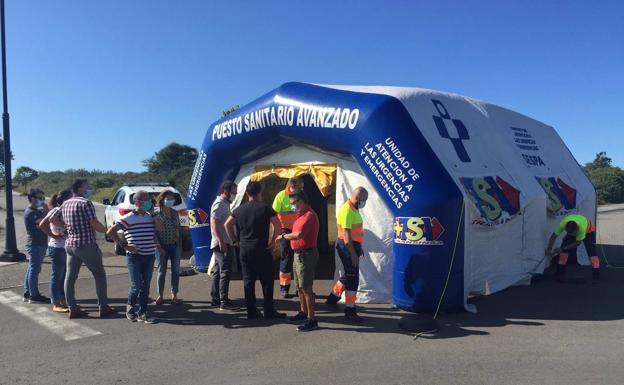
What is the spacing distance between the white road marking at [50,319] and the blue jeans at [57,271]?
0.78 feet

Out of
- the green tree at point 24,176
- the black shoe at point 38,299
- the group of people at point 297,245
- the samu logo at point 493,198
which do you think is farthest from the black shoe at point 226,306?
the green tree at point 24,176

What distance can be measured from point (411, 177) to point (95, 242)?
4.30 metres

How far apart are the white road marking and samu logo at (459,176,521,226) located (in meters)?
5.26

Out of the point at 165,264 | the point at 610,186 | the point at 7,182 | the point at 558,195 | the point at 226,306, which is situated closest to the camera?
the point at 226,306

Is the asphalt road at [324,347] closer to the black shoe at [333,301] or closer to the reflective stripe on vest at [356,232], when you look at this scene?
the black shoe at [333,301]

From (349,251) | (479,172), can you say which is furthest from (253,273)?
(479,172)

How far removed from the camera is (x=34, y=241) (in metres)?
6.91

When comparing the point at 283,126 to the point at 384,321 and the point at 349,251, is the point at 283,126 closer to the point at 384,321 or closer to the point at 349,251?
the point at 349,251

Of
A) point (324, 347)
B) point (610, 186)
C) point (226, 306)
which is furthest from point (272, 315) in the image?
point (610, 186)

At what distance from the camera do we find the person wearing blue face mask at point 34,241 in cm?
686

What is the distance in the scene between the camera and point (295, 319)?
5988 mm

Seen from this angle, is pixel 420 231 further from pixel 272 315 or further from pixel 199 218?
pixel 199 218

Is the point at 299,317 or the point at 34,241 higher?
the point at 34,241

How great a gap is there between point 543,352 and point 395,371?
1677 millimetres
